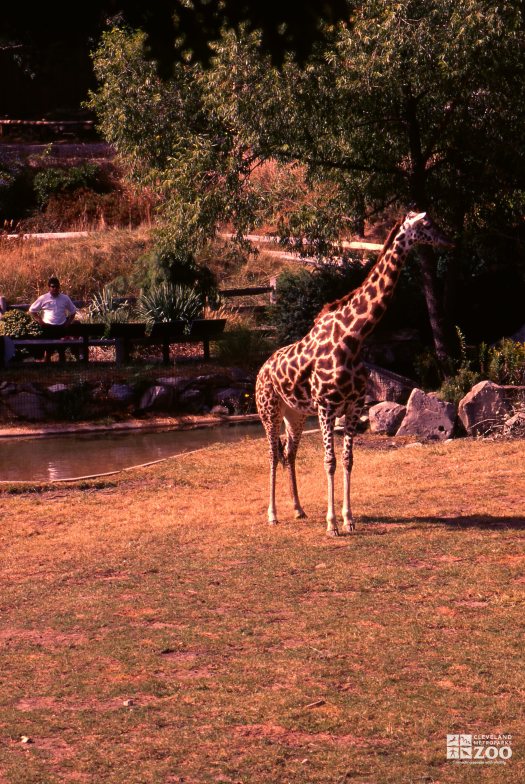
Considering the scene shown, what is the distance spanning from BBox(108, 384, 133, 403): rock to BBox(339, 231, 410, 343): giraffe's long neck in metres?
11.0

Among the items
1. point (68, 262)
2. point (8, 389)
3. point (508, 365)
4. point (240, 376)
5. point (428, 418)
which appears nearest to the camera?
point (428, 418)

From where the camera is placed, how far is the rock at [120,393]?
23.6 meters

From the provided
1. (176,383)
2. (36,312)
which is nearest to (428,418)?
(176,383)

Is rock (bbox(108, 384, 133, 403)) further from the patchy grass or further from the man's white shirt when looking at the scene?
the patchy grass

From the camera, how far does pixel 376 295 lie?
1312 cm

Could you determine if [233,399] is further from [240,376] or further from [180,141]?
[180,141]

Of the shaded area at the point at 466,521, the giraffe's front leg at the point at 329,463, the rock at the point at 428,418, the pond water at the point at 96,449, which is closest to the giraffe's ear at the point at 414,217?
the giraffe's front leg at the point at 329,463

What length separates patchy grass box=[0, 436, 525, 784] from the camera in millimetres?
7309

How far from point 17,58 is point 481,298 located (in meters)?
25.6

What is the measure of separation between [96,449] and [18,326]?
572cm

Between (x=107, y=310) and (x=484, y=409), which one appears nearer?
(x=484, y=409)

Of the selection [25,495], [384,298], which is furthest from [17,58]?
[384,298]

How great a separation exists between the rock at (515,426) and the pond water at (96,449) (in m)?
4.39

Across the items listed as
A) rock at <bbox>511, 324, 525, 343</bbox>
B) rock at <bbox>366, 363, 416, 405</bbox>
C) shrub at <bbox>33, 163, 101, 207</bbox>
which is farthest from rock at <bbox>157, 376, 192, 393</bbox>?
shrub at <bbox>33, 163, 101, 207</bbox>
